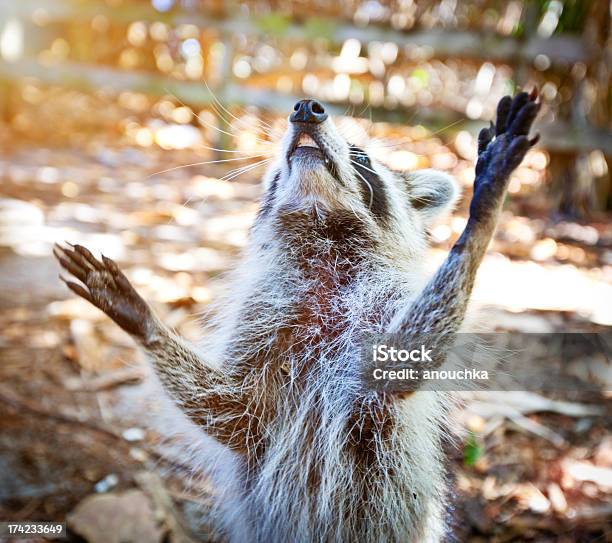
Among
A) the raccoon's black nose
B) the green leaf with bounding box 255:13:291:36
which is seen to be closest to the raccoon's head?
the raccoon's black nose

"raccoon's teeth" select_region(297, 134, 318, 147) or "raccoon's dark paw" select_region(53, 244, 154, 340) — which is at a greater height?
"raccoon's teeth" select_region(297, 134, 318, 147)

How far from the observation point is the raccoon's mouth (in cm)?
157

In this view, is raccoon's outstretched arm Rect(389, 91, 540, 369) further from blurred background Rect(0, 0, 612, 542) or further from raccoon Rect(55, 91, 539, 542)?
blurred background Rect(0, 0, 612, 542)

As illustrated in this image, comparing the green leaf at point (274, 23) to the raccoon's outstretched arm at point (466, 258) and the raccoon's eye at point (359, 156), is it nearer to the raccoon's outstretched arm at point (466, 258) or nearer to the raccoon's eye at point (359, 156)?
the raccoon's eye at point (359, 156)

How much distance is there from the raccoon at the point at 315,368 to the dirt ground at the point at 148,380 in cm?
18

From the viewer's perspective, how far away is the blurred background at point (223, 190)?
1998 millimetres

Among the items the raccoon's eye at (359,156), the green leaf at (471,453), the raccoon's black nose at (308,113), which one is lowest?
the green leaf at (471,453)

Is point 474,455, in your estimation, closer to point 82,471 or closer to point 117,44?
point 82,471

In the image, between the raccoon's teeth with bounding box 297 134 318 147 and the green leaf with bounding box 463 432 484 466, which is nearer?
the raccoon's teeth with bounding box 297 134 318 147

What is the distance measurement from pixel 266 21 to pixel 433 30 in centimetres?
A: 105

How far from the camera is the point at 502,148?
1.39m

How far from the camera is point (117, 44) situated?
427 cm

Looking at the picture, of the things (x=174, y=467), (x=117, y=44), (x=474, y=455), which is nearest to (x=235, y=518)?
(x=174, y=467)

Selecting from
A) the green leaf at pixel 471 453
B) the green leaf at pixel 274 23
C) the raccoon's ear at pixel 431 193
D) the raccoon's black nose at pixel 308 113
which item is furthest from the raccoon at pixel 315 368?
the green leaf at pixel 274 23
